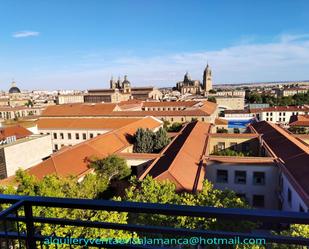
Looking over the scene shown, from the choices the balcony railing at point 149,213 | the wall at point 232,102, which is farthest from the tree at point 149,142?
the wall at point 232,102

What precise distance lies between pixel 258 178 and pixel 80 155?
11.8 m

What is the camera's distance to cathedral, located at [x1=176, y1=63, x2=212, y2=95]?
110000 millimetres

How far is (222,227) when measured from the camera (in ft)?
27.1

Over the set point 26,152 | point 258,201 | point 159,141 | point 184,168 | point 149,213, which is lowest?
point 258,201

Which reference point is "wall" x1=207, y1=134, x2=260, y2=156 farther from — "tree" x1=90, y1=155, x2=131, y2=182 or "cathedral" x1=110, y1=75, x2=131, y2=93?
"cathedral" x1=110, y1=75, x2=131, y2=93

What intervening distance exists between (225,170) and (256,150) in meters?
7.11

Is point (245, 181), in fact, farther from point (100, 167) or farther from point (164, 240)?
point (164, 240)

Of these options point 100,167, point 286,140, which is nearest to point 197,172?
point 100,167

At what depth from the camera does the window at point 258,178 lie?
16.9m

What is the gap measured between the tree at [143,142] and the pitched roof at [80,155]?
0.87 m

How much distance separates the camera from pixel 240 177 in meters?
17.4

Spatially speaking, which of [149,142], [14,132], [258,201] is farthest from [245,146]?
[14,132]

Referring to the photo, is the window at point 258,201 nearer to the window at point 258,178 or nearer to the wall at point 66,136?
the window at point 258,178

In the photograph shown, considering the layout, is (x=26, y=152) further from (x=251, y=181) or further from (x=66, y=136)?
(x=251, y=181)
